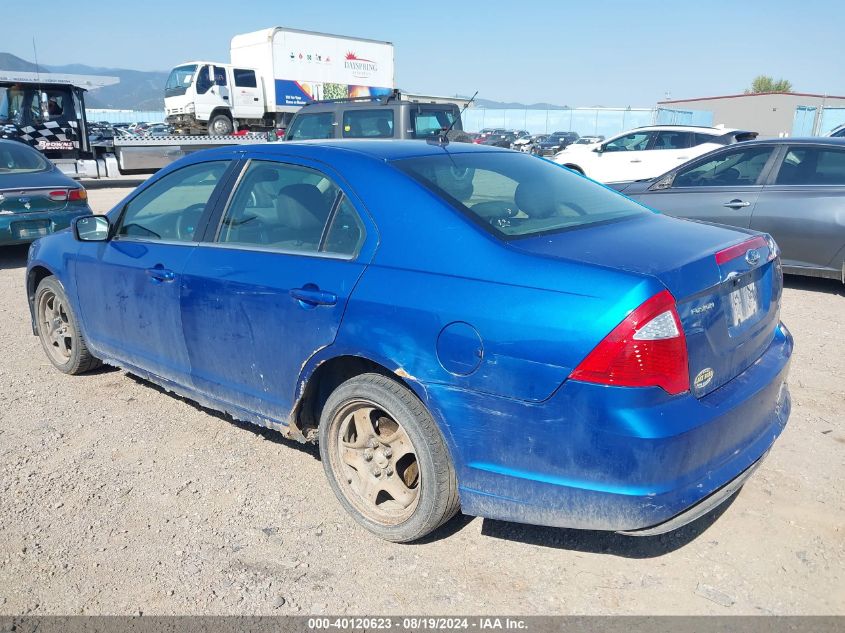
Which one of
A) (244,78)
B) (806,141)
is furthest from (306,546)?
(244,78)

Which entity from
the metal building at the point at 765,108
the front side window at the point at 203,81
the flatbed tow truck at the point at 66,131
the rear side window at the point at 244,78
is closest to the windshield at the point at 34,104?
the flatbed tow truck at the point at 66,131

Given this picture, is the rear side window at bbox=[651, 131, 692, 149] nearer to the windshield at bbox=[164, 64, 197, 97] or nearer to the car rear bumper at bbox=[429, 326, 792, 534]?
the car rear bumper at bbox=[429, 326, 792, 534]

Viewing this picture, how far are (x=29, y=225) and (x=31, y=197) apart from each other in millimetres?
328

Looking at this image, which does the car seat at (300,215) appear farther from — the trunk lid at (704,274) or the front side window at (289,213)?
the trunk lid at (704,274)

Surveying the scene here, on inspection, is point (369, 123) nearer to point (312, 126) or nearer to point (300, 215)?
point (312, 126)

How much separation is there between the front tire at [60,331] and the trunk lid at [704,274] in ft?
11.0

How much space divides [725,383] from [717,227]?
2.87 ft

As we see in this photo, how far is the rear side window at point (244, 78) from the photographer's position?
24.3m

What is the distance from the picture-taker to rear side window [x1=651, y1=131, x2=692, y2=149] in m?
13.5

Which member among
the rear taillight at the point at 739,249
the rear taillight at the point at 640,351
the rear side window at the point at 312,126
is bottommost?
the rear taillight at the point at 640,351

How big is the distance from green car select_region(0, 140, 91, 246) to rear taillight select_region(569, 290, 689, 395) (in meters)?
7.82

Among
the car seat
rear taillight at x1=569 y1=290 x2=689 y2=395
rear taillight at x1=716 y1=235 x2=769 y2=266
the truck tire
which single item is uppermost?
the truck tire

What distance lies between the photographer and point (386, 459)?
292 centimetres

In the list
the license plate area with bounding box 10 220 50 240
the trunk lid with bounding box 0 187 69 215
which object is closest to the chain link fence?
the trunk lid with bounding box 0 187 69 215
